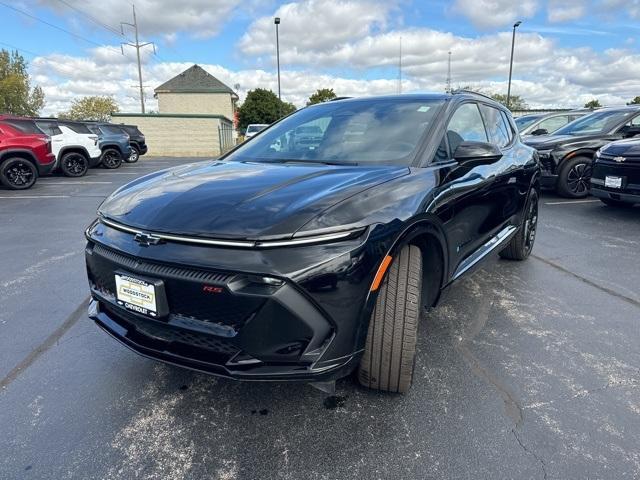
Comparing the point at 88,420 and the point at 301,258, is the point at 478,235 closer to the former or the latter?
the point at 301,258

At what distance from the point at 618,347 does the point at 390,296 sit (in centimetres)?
187

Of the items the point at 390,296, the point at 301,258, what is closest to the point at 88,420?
the point at 301,258

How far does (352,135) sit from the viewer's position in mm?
2996

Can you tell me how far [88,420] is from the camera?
223 centimetres

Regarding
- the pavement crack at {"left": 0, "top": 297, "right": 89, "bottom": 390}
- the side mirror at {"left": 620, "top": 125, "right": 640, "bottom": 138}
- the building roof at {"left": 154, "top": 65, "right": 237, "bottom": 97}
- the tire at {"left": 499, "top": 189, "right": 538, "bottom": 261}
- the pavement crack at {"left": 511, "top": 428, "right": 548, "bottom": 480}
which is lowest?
the pavement crack at {"left": 511, "top": 428, "right": 548, "bottom": 480}

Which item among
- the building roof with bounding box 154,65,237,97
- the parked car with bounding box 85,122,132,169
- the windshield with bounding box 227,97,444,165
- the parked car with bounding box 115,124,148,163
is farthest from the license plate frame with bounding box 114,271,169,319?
the building roof with bounding box 154,65,237,97

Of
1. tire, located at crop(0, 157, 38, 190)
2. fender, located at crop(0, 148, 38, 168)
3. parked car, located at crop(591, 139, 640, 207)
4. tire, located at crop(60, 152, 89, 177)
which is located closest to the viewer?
parked car, located at crop(591, 139, 640, 207)

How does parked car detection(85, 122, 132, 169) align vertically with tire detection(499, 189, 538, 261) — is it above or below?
above

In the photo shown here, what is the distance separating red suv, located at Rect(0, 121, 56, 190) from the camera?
1059 cm

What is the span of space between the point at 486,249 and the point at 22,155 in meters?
11.6

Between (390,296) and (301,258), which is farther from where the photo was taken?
(390,296)

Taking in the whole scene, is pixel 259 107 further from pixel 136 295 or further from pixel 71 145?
pixel 136 295

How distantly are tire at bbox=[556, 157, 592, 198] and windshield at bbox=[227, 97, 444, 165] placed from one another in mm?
6570

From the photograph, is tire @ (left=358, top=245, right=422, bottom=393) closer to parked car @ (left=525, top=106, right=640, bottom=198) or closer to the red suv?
parked car @ (left=525, top=106, right=640, bottom=198)
